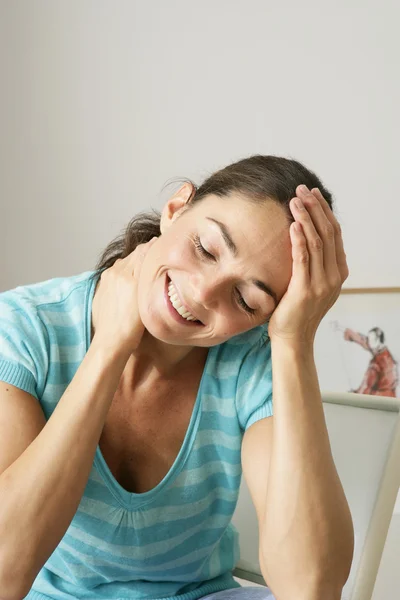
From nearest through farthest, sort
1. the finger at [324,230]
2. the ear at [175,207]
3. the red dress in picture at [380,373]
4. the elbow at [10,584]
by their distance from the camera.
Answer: the elbow at [10,584], the finger at [324,230], the ear at [175,207], the red dress in picture at [380,373]

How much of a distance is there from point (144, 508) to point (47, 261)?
1350mm

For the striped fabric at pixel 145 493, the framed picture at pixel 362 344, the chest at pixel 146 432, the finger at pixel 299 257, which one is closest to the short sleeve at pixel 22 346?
the striped fabric at pixel 145 493

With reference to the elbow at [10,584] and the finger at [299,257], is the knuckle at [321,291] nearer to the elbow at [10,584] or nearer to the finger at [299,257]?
the finger at [299,257]

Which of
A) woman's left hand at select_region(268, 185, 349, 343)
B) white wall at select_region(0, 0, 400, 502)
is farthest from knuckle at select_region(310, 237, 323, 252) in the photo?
white wall at select_region(0, 0, 400, 502)

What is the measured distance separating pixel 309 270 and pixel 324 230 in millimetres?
60

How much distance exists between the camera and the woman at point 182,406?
105 cm

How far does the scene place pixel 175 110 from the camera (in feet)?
7.56

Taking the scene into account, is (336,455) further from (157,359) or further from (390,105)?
(390,105)

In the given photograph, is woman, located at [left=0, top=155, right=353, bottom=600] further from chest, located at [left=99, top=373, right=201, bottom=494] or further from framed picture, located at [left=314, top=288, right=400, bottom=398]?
framed picture, located at [left=314, top=288, right=400, bottom=398]

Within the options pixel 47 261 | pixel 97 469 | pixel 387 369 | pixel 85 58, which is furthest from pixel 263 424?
pixel 85 58

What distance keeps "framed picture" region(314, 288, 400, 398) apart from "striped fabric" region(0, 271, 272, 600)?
33.4 inches

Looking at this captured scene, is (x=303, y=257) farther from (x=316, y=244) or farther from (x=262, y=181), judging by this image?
(x=262, y=181)

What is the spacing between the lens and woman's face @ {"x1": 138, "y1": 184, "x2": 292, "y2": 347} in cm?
106

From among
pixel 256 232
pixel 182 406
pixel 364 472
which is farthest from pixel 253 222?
pixel 364 472
